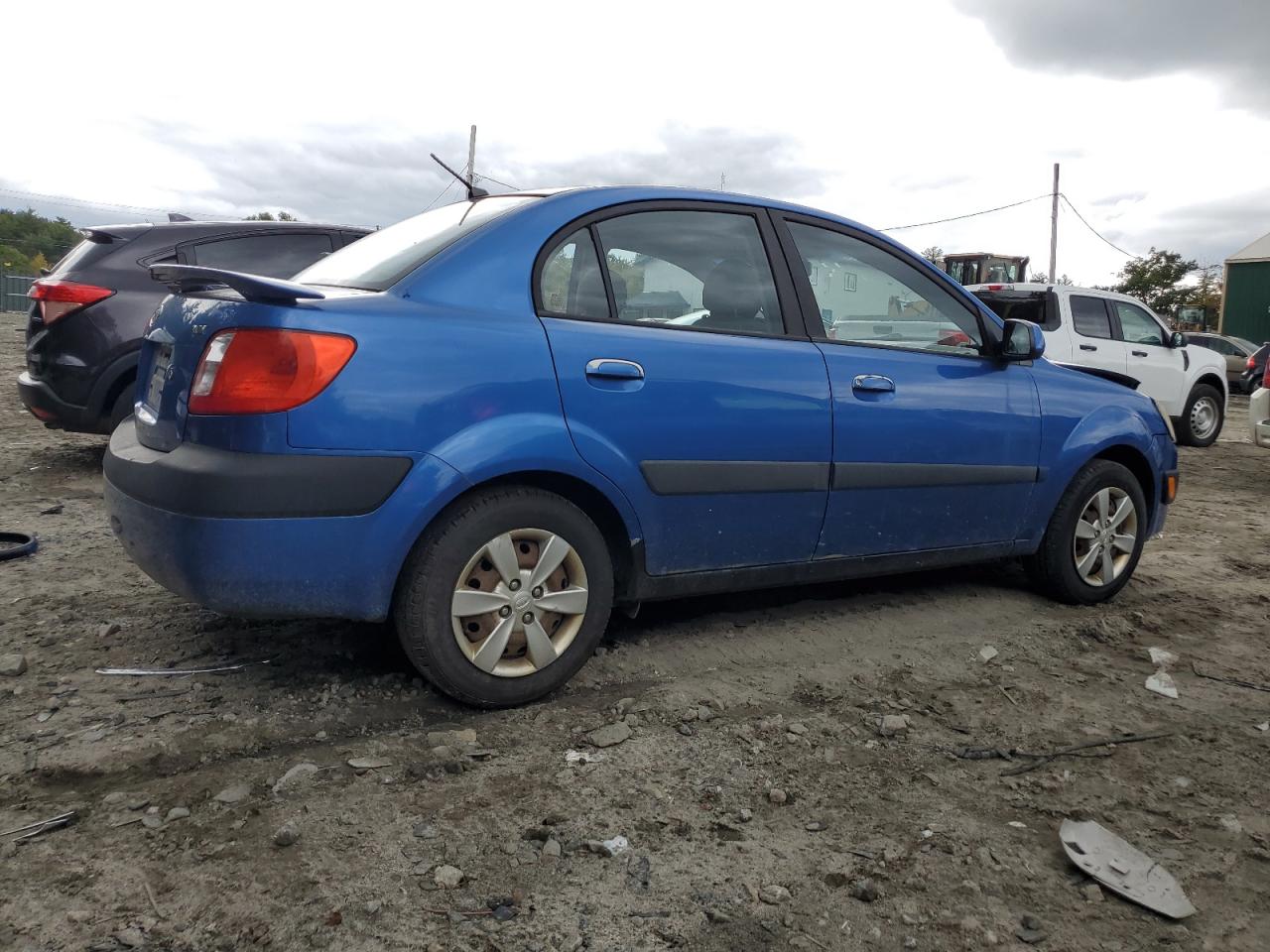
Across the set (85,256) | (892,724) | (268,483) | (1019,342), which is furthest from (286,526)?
(85,256)

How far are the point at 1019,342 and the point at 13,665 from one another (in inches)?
155

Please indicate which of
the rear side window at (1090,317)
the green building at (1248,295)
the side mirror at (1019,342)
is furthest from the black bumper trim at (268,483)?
the green building at (1248,295)

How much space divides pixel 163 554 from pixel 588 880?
1554mm

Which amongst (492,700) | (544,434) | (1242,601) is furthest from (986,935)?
(1242,601)

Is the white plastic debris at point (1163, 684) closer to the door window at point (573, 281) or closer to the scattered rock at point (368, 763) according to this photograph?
the door window at point (573, 281)

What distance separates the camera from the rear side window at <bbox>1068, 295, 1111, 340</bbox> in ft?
38.0

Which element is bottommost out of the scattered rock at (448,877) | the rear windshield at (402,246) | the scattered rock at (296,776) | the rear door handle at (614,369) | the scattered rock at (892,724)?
the scattered rock at (448,877)

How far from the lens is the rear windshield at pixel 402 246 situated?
331 centimetres

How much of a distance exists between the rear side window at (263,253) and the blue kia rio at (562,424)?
11.2 feet

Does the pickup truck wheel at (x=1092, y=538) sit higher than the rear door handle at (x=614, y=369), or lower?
lower

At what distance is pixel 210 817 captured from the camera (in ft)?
8.25

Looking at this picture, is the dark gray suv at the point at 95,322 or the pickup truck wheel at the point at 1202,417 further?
the pickup truck wheel at the point at 1202,417

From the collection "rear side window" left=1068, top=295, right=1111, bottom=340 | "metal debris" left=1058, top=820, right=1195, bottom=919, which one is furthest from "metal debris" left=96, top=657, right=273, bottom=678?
"rear side window" left=1068, top=295, right=1111, bottom=340

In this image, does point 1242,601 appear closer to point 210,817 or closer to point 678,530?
point 678,530
